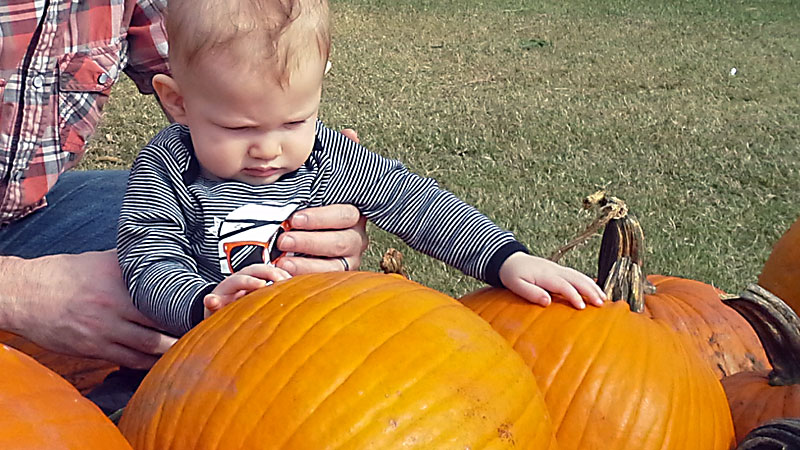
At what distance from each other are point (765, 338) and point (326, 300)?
945 mm

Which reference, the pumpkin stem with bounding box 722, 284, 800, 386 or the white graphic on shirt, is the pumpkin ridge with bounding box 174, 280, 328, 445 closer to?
the white graphic on shirt

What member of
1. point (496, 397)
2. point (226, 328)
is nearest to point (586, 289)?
point (496, 397)

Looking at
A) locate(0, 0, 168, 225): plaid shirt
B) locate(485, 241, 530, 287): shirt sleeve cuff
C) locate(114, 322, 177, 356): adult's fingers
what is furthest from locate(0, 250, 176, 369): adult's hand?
locate(485, 241, 530, 287): shirt sleeve cuff

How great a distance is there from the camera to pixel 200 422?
4.11ft

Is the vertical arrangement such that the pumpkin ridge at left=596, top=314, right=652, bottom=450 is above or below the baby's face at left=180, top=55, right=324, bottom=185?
below

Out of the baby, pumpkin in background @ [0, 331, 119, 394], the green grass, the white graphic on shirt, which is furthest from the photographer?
the green grass

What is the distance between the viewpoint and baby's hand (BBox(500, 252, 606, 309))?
172 cm

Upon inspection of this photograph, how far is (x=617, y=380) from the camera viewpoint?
5.21 ft

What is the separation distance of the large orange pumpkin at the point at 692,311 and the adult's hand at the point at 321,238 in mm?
635

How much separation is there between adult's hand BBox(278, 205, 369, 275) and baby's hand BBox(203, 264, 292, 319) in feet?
1.40

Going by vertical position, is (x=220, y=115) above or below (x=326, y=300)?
above

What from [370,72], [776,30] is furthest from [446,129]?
[776,30]

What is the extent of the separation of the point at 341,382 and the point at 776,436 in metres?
0.79

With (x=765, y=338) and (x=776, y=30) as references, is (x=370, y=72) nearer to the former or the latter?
(x=776, y=30)
